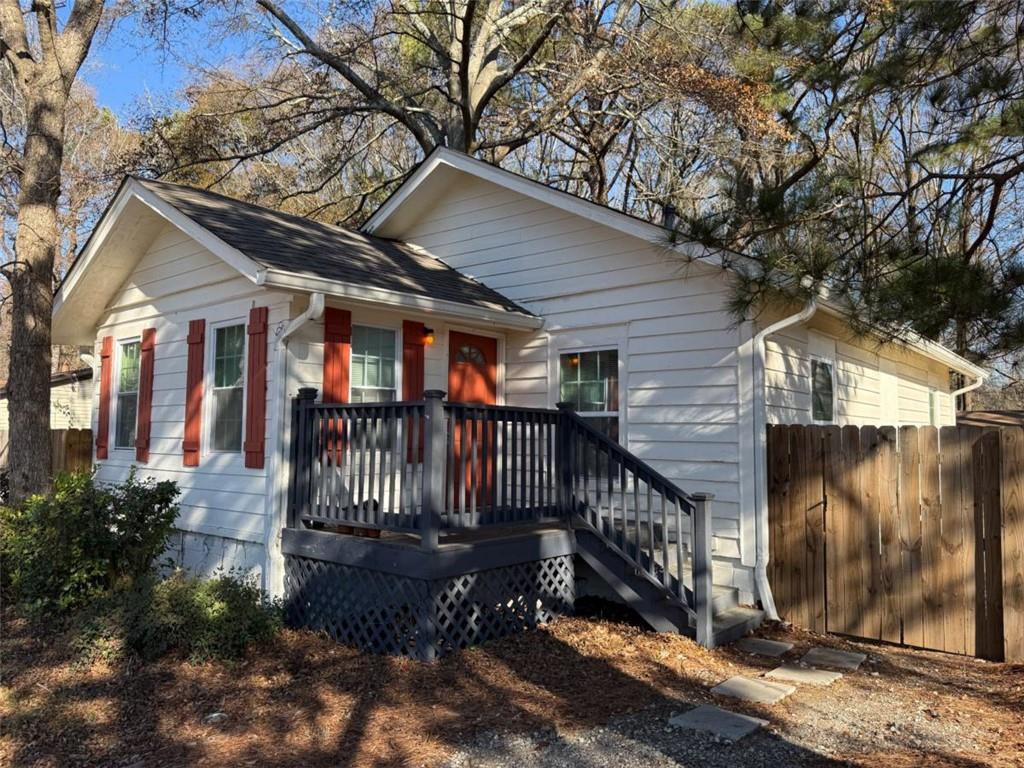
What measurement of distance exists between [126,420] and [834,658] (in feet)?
26.7

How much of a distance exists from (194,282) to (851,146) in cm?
1451

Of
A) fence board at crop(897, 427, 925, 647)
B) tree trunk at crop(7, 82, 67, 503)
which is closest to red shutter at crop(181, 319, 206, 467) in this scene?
tree trunk at crop(7, 82, 67, 503)

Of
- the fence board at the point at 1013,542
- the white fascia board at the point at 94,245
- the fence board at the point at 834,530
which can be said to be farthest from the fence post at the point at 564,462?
the white fascia board at the point at 94,245

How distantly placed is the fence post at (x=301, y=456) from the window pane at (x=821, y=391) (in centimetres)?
536

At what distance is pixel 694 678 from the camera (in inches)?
202

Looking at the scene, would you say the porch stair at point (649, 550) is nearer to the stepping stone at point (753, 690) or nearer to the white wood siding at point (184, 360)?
the stepping stone at point (753, 690)

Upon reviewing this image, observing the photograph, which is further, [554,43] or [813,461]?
[554,43]

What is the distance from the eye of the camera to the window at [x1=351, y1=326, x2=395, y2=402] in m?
7.26

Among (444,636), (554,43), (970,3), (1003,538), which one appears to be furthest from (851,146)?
(444,636)

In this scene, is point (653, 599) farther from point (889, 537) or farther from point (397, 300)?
point (397, 300)

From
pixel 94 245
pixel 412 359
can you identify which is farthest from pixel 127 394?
pixel 412 359

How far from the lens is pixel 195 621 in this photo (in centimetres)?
554

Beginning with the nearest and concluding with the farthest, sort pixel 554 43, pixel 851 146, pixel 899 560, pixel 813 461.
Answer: pixel 899 560 → pixel 813 461 → pixel 554 43 → pixel 851 146

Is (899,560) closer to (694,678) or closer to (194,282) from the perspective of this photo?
(694,678)
